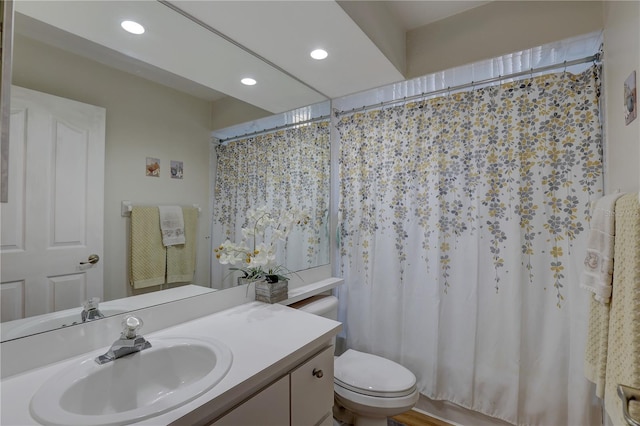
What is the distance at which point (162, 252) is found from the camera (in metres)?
1.27

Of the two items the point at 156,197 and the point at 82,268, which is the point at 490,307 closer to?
the point at 156,197

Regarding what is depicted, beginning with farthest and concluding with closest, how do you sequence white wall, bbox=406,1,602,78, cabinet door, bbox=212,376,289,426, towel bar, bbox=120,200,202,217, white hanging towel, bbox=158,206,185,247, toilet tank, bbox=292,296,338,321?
toilet tank, bbox=292,296,338,321
white wall, bbox=406,1,602,78
white hanging towel, bbox=158,206,185,247
towel bar, bbox=120,200,202,217
cabinet door, bbox=212,376,289,426

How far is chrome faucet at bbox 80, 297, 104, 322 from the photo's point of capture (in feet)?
3.34

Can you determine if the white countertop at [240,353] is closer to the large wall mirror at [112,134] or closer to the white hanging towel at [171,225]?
the large wall mirror at [112,134]

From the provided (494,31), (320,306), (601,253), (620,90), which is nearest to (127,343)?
(320,306)

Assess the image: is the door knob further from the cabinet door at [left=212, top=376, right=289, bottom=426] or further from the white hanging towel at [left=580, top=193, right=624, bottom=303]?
the white hanging towel at [left=580, top=193, right=624, bottom=303]

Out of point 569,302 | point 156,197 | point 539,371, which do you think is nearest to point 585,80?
point 569,302

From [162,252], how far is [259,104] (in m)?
1.03

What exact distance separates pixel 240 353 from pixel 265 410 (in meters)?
0.19

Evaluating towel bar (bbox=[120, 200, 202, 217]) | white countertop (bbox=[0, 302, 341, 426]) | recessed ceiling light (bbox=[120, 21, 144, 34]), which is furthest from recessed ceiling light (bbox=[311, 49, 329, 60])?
white countertop (bbox=[0, 302, 341, 426])

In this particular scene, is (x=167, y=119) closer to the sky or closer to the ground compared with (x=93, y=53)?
closer to the ground

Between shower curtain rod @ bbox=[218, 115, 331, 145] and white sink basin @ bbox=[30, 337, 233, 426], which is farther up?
shower curtain rod @ bbox=[218, 115, 331, 145]

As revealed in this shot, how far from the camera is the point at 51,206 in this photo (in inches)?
37.7

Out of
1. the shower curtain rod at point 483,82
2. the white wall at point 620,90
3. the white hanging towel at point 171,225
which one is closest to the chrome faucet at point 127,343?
the white hanging towel at point 171,225
